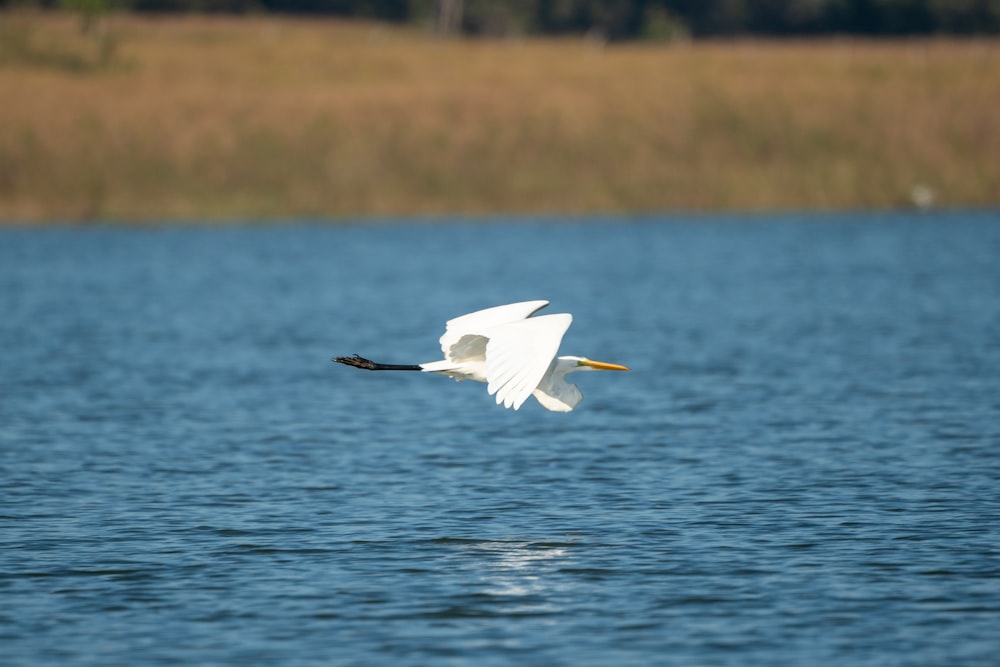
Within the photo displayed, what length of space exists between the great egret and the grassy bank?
102 ft

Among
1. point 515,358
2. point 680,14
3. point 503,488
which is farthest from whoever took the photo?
point 680,14

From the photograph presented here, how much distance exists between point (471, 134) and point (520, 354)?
35.5m

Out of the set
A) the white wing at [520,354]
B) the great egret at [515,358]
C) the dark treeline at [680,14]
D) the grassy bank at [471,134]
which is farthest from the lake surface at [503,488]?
the dark treeline at [680,14]

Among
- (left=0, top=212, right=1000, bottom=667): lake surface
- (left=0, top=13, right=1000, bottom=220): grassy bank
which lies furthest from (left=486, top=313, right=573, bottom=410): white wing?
(left=0, top=13, right=1000, bottom=220): grassy bank

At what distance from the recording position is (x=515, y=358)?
10.1m

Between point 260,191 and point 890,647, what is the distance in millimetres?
36125

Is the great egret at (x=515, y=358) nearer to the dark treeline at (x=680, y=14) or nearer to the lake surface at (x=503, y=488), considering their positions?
the lake surface at (x=503, y=488)

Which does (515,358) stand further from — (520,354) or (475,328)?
(475,328)

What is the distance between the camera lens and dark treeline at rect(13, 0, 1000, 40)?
80.3m

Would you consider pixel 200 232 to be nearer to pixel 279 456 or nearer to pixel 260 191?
pixel 260 191

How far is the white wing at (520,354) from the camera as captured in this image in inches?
386

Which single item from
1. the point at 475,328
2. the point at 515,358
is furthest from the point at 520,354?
the point at 475,328

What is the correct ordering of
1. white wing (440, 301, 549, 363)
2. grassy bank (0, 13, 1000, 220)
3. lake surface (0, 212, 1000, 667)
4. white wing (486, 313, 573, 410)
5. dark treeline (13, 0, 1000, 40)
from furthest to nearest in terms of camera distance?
dark treeline (13, 0, 1000, 40), grassy bank (0, 13, 1000, 220), white wing (440, 301, 549, 363), white wing (486, 313, 573, 410), lake surface (0, 212, 1000, 667)

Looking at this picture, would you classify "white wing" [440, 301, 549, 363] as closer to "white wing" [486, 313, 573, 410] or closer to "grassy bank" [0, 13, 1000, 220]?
"white wing" [486, 313, 573, 410]
